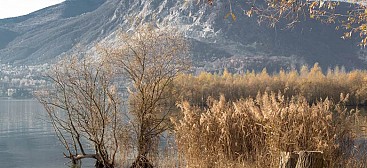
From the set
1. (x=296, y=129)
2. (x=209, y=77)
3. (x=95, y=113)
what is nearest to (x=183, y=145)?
(x=296, y=129)

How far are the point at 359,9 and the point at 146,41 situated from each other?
1108cm

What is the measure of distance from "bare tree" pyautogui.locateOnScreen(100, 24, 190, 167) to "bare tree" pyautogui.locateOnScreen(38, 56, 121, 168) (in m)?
0.70

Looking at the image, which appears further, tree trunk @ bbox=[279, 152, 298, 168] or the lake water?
the lake water

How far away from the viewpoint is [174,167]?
1411 centimetres

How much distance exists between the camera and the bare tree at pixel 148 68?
17.5 m

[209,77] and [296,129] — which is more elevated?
[296,129]

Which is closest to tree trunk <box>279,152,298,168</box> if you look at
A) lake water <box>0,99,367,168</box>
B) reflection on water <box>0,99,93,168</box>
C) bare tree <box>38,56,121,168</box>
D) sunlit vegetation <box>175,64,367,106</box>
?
bare tree <box>38,56,121,168</box>

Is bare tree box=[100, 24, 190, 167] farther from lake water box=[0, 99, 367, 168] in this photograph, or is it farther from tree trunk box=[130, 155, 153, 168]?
lake water box=[0, 99, 367, 168]

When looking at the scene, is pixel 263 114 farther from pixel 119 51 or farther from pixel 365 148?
pixel 119 51

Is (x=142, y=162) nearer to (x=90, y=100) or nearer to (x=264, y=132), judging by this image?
(x=90, y=100)

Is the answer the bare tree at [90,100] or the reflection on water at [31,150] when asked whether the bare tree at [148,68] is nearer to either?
the bare tree at [90,100]

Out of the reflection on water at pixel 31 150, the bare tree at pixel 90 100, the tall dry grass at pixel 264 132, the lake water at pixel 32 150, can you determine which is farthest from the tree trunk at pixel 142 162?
the reflection on water at pixel 31 150

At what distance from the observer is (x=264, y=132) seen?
890cm

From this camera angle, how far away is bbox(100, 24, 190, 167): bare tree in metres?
17.5
